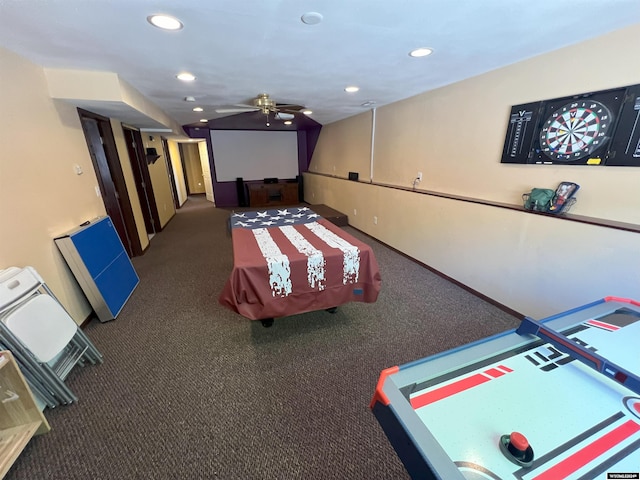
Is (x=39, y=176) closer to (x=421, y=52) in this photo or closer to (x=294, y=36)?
(x=294, y=36)

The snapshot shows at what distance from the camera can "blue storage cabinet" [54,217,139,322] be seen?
219 centimetres

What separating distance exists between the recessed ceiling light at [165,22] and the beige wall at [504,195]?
9.04ft

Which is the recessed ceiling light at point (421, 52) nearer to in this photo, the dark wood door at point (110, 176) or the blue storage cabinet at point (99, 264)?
the blue storage cabinet at point (99, 264)

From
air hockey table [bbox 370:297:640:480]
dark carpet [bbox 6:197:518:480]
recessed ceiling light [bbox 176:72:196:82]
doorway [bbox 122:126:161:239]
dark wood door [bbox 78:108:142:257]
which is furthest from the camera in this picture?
doorway [bbox 122:126:161:239]

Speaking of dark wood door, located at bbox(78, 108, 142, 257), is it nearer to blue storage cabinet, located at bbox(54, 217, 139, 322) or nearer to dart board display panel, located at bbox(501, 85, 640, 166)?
blue storage cabinet, located at bbox(54, 217, 139, 322)

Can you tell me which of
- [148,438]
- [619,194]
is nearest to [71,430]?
[148,438]

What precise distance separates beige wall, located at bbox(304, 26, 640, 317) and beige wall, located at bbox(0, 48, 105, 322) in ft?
12.6

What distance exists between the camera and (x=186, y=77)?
2.46 m

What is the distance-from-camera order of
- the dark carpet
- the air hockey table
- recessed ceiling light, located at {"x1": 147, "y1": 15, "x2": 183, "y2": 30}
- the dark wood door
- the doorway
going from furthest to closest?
1. the doorway
2. the dark wood door
3. recessed ceiling light, located at {"x1": 147, "y1": 15, "x2": 183, "y2": 30}
4. the dark carpet
5. the air hockey table

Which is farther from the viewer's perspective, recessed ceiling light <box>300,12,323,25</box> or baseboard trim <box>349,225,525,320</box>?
baseboard trim <box>349,225,525,320</box>

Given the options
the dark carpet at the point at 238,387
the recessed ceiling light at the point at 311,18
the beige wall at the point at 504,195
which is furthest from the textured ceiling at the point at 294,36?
the dark carpet at the point at 238,387

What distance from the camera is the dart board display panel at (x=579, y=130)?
5.59ft

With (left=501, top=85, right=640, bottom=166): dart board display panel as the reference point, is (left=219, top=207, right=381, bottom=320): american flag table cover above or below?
below

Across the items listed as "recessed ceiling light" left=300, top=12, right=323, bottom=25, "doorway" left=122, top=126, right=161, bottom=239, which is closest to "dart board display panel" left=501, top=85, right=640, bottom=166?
"recessed ceiling light" left=300, top=12, right=323, bottom=25
